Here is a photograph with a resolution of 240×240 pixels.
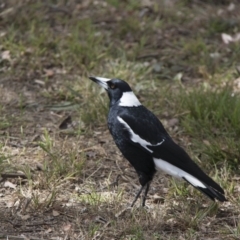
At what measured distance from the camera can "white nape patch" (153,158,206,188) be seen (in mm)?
3831

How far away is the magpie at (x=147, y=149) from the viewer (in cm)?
388

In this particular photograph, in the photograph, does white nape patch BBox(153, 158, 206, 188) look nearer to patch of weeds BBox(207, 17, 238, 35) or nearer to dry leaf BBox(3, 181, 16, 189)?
dry leaf BBox(3, 181, 16, 189)

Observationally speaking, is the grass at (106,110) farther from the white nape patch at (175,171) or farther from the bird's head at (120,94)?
A: the bird's head at (120,94)

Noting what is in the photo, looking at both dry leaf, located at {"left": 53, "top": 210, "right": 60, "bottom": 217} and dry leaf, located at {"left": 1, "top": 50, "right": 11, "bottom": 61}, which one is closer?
dry leaf, located at {"left": 53, "top": 210, "right": 60, "bottom": 217}

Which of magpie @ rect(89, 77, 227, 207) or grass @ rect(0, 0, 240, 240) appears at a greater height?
magpie @ rect(89, 77, 227, 207)

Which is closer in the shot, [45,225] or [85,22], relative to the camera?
[45,225]

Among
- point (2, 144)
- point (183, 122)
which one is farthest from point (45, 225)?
point (183, 122)

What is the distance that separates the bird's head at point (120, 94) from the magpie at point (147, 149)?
1.6 inches

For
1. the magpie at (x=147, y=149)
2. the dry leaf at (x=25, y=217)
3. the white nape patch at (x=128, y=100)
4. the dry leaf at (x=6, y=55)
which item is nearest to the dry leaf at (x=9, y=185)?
the dry leaf at (x=25, y=217)

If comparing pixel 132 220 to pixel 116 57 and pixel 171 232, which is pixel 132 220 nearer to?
pixel 171 232

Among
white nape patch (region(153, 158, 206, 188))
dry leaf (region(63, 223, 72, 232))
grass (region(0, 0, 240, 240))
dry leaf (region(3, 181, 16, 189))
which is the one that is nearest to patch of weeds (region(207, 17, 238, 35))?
grass (region(0, 0, 240, 240))

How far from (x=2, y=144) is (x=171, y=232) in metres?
1.51

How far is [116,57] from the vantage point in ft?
20.5

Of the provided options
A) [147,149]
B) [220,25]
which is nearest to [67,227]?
[147,149]
